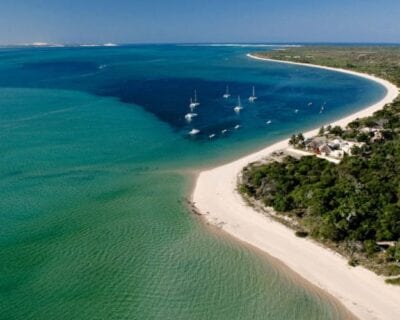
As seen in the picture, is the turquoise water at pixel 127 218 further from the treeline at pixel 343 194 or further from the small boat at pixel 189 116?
the treeline at pixel 343 194

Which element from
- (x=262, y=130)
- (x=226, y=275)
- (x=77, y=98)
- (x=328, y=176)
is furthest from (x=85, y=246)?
(x=77, y=98)

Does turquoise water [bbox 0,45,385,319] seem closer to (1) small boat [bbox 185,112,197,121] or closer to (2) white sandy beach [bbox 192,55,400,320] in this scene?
(1) small boat [bbox 185,112,197,121]

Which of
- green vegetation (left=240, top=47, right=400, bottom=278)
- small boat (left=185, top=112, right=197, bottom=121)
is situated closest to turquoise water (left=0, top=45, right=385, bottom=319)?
small boat (left=185, top=112, right=197, bottom=121)

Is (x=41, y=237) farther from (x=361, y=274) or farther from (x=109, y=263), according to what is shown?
(x=361, y=274)

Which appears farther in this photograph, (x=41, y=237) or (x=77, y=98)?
(x=77, y=98)

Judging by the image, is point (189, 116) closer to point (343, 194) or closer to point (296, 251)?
point (343, 194)

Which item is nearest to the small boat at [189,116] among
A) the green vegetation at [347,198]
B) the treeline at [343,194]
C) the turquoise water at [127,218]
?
the turquoise water at [127,218]
